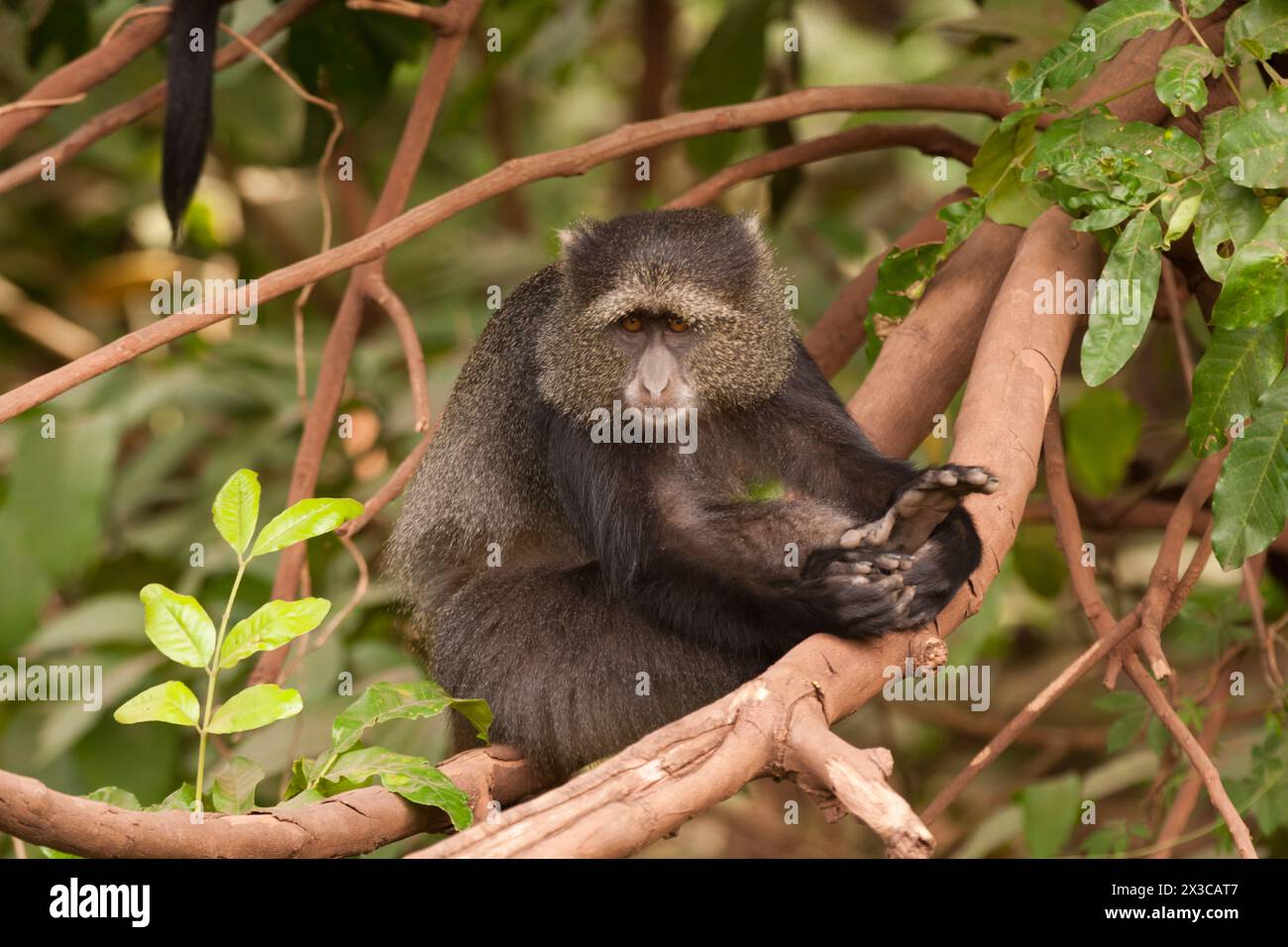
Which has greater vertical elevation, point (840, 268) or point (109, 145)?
point (109, 145)

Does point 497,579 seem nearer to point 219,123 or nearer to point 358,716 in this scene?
point 358,716

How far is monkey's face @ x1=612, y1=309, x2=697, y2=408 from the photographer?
420 cm

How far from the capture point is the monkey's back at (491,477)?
4.64m

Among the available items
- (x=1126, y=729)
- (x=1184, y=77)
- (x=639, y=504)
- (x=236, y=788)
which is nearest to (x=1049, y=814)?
(x=1126, y=729)

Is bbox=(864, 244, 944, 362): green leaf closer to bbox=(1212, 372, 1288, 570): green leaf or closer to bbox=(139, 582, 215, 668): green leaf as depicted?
bbox=(1212, 372, 1288, 570): green leaf

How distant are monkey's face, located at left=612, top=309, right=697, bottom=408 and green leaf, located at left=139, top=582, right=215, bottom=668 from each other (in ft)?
5.29

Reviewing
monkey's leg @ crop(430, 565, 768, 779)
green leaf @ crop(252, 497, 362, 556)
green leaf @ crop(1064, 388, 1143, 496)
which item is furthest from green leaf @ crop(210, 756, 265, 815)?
green leaf @ crop(1064, 388, 1143, 496)

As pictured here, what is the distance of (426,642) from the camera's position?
191 inches

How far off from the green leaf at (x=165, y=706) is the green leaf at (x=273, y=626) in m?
0.10

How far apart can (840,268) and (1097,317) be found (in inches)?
184

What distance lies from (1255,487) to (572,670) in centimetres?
187

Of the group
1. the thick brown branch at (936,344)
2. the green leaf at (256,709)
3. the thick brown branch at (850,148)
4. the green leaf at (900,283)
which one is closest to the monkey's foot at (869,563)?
the thick brown branch at (936,344)

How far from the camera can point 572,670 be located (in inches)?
166

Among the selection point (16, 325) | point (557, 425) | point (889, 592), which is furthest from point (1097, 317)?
point (16, 325)
